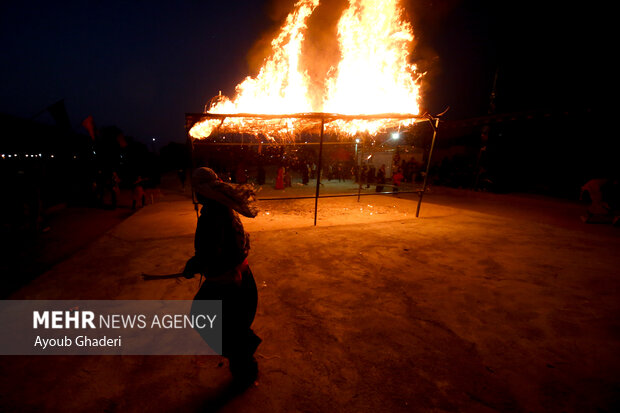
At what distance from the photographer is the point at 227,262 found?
84.8 inches

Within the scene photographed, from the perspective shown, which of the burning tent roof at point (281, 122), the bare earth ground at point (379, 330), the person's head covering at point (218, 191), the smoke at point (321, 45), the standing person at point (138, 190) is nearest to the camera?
the person's head covering at point (218, 191)

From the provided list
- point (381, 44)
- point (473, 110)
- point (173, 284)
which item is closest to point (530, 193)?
point (473, 110)

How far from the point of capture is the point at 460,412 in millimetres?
2158

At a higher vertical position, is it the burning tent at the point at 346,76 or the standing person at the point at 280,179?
the burning tent at the point at 346,76

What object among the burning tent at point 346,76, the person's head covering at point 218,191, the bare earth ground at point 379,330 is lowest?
the bare earth ground at point 379,330

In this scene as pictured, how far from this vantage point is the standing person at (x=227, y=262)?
2.09 metres

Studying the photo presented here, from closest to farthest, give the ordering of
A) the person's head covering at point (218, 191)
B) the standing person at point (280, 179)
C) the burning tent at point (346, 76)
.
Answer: the person's head covering at point (218, 191), the burning tent at point (346, 76), the standing person at point (280, 179)

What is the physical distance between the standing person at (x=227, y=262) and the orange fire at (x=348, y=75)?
640cm

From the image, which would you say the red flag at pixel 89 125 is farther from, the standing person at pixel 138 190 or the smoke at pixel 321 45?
the smoke at pixel 321 45

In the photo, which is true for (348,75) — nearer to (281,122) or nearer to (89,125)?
(281,122)

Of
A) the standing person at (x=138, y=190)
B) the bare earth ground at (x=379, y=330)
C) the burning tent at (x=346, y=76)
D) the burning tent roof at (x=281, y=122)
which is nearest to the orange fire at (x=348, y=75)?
the burning tent at (x=346, y=76)

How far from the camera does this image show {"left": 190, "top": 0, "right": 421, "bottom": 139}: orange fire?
26.8ft

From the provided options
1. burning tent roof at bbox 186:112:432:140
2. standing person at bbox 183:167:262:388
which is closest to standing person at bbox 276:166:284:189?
burning tent roof at bbox 186:112:432:140

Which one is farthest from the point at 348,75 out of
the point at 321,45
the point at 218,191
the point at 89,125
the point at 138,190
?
the point at 89,125
